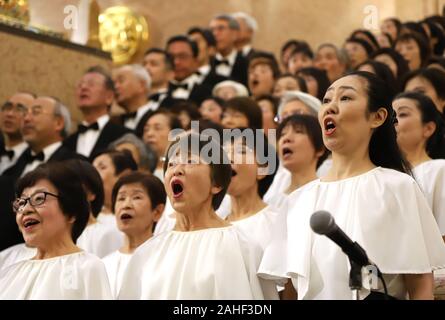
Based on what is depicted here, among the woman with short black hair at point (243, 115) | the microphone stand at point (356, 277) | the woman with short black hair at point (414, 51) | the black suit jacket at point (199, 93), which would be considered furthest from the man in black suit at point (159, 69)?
the microphone stand at point (356, 277)

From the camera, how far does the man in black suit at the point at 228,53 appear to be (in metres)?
9.91

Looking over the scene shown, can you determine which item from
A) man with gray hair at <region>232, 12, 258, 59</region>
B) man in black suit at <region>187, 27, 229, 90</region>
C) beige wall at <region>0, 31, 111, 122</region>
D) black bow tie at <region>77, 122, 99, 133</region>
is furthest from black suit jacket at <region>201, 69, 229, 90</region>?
black bow tie at <region>77, 122, 99, 133</region>

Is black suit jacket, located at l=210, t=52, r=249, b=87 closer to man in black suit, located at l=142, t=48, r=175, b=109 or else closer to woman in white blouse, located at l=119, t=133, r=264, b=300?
man in black suit, located at l=142, t=48, r=175, b=109

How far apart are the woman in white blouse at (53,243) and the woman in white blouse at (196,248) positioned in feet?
0.58

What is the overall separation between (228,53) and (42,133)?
3.19m

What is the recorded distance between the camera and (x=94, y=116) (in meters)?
8.09

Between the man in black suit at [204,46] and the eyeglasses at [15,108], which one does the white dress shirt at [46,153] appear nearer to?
the eyeglasses at [15,108]

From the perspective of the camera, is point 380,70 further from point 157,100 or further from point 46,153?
point 157,100

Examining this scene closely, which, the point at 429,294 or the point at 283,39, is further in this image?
the point at 283,39
